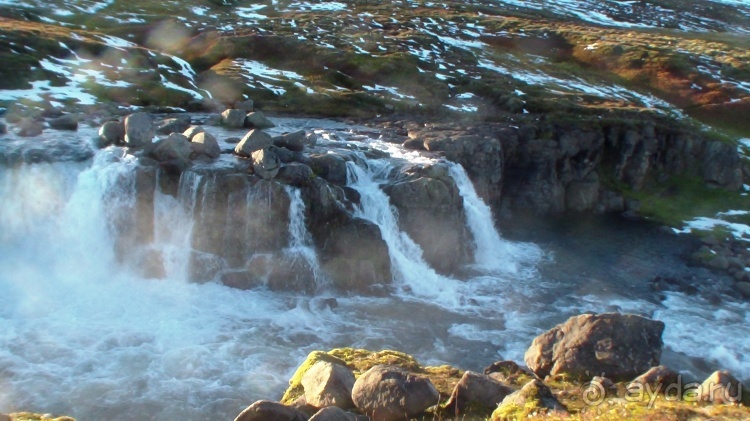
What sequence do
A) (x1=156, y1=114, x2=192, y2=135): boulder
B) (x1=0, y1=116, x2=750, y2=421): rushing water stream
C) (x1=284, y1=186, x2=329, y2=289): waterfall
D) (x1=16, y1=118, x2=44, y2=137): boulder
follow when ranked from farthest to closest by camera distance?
1. (x1=156, y1=114, x2=192, y2=135): boulder
2. (x1=16, y1=118, x2=44, y2=137): boulder
3. (x1=284, y1=186, x2=329, y2=289): waterfall
4. (x1=0, y1=116, x2=750, y2=421): rushing water stream

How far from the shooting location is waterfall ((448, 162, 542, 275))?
39875 millimetres

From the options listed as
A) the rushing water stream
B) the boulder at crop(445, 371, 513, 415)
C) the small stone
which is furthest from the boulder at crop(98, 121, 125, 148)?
→ the small stone

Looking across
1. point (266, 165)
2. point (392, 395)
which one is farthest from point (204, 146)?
point (392, 395)

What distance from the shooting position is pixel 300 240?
34031mm

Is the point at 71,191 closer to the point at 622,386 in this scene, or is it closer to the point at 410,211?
the point at 410,211

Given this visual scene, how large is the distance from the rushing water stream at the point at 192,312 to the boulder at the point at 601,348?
8.14 m

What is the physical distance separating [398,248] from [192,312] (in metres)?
12.2

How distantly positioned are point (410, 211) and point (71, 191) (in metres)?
18.5

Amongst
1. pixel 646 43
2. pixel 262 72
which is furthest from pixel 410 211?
pixel 646 43

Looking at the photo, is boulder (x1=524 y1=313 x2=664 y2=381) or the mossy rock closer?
the mossy rock

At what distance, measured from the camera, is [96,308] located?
29516mm

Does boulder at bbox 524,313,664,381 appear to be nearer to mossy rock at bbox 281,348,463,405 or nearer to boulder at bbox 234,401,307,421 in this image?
mossy rock at bbox 281,348,463,405

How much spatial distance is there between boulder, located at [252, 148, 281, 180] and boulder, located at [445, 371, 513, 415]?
20.7 meters

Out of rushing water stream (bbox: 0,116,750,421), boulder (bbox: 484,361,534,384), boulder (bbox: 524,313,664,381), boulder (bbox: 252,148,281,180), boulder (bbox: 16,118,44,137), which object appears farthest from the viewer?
boulder (bbox: 16,118,44,137)
